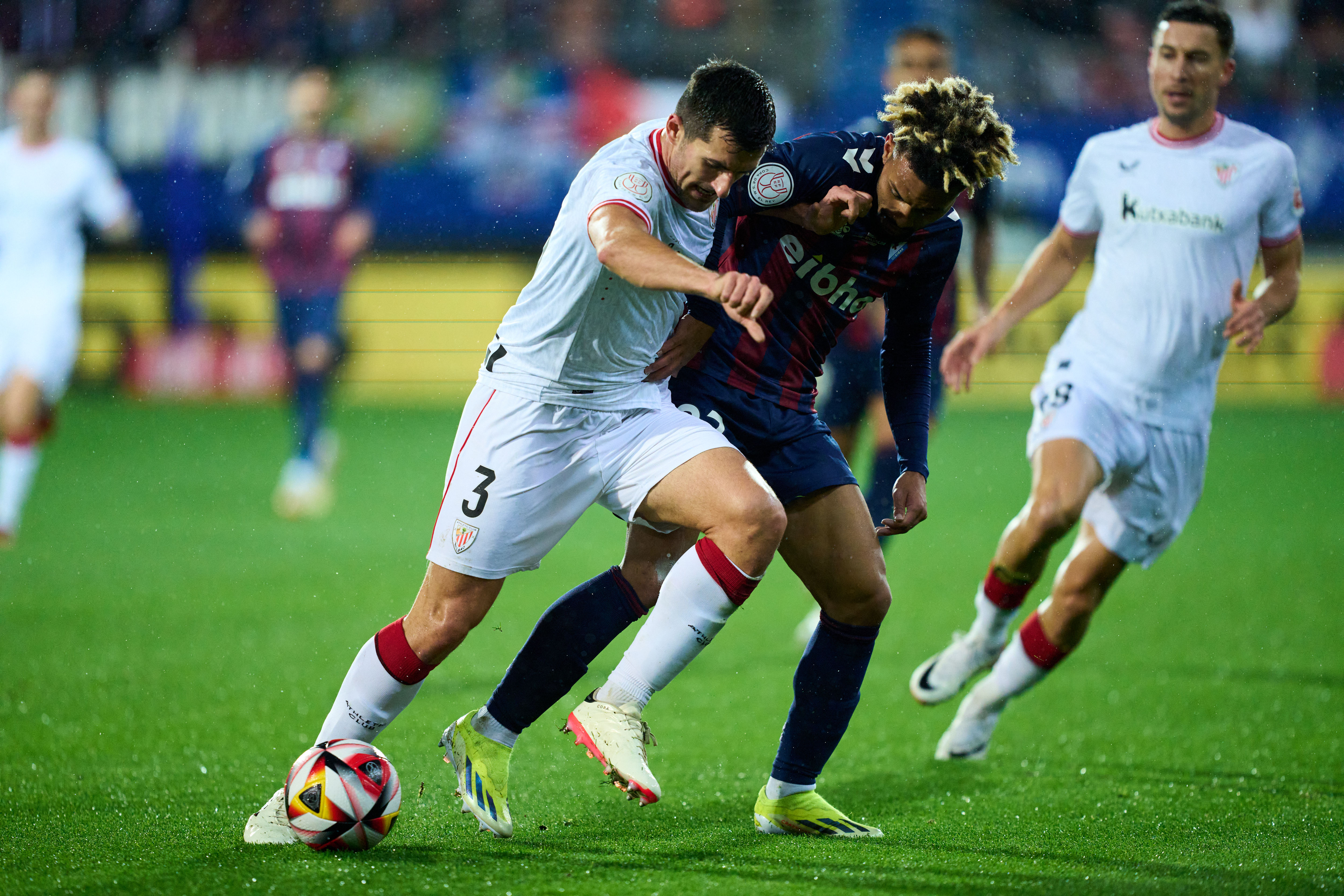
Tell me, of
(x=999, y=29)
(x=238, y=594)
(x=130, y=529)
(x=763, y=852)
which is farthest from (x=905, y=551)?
(x=999, y=29)

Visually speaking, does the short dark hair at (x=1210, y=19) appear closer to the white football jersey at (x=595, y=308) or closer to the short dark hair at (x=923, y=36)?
the short dark hair at (x=923, y=36)

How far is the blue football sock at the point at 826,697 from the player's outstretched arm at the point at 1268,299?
1.56m

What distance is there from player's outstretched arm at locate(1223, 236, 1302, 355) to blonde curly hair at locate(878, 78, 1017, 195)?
124 centimetres

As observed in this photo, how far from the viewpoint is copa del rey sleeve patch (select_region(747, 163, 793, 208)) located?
3.72m

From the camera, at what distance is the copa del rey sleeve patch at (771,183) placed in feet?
12.2

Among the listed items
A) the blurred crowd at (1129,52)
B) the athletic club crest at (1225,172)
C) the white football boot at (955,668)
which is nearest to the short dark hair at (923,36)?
the athletic club crest at (1225,172)

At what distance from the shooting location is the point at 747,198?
376 centimetres

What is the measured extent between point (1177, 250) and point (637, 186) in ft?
8.29

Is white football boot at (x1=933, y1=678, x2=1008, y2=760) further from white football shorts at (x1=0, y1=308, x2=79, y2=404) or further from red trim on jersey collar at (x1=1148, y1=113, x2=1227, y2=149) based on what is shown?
white football shorts at (x1=0, y1=308, x2=79, y2=404)

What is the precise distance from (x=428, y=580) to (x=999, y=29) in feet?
54.3

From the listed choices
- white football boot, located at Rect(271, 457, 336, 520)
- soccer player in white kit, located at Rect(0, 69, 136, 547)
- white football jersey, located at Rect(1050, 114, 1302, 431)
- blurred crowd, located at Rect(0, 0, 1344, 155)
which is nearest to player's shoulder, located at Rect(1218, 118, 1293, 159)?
white football jersey, located at Rect(1050, 114, 1302, 431)

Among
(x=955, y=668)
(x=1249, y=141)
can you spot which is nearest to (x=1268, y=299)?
(x=1249, y=141)

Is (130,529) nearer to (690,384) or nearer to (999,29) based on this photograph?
(690,384)

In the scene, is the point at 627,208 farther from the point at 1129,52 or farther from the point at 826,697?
the point at 1129,52
